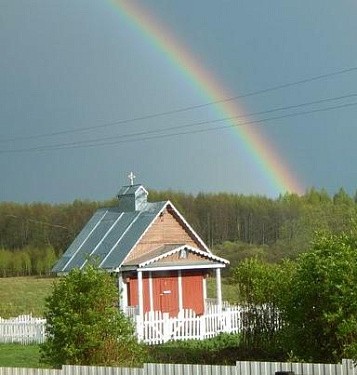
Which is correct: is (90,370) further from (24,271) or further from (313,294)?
(24,271)

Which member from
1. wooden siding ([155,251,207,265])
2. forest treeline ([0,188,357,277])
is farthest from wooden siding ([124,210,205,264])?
forest treeline ([0,188,357,277])

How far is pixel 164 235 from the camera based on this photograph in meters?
41.4

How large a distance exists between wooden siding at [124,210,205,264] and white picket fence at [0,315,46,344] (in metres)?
6.29

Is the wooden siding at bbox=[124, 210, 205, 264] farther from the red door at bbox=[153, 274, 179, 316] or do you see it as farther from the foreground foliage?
the foreground foliage

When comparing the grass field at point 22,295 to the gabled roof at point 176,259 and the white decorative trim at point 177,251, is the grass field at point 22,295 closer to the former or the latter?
the gabled roof at point 176,259

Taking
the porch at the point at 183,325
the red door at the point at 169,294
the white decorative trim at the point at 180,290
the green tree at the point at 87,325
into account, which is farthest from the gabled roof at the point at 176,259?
the green tree at the point at 87,325

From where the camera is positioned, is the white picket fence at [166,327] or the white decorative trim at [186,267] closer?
the white picket fence at [166,327]

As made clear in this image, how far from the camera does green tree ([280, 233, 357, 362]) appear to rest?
15.5 meters

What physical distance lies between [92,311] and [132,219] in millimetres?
25517

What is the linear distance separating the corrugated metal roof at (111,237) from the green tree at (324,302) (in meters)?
21.7

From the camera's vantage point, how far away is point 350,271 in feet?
51.0

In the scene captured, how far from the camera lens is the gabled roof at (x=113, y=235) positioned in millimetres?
39156

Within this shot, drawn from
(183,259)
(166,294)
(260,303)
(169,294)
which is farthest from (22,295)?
(260,303)

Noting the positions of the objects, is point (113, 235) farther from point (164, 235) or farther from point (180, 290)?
point (180, 290)
